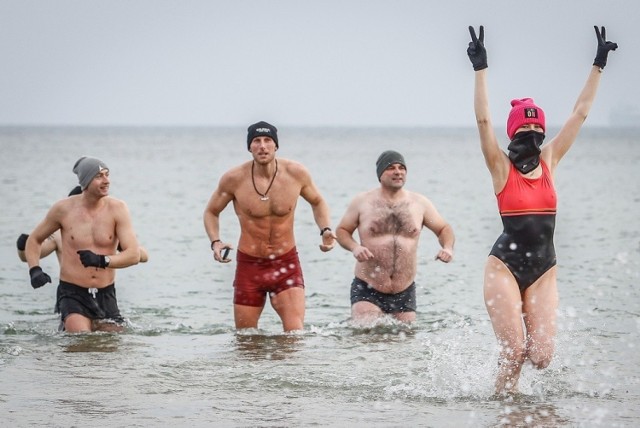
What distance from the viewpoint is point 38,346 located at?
10242 millimetres

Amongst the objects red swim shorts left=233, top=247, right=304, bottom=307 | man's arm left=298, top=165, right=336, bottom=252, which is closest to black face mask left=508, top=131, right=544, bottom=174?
man's arm left=298, top=165, right=336, bottom=252

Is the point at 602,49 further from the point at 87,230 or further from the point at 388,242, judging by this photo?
the point at 87,230

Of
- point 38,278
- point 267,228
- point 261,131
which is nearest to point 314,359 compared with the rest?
point 267,228

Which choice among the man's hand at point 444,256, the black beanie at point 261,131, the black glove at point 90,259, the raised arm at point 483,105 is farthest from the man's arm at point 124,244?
the raised arm at point 483,105

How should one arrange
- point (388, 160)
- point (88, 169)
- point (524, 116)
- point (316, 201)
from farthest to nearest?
1. point (388, 160)
2. point (316, 201)
3. point (88, 169)
4. point (524, 116)

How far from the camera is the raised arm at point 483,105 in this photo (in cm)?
719

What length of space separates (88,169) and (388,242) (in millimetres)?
2974

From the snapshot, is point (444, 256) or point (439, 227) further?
point (439, 227)

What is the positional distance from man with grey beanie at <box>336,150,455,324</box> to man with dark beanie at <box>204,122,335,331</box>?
0.75 m

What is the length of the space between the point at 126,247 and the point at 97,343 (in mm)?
909

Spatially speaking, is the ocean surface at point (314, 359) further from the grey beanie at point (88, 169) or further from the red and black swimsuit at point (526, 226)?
the grey beanie at point (88, 169)

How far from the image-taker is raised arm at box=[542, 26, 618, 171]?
24.7 feet

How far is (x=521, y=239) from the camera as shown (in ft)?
23.9

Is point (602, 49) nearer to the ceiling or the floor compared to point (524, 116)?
nearer to the ceiling
